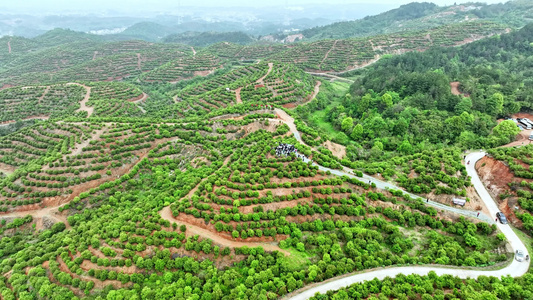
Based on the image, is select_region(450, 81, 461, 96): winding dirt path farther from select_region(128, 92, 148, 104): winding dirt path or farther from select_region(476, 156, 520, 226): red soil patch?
select_region(128, 92, 148, 104): winding dirt path

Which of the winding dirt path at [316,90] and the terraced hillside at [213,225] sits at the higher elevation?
the winding dirt path at [316,90]

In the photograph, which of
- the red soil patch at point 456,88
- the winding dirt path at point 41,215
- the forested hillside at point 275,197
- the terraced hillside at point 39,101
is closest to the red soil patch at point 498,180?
the forested hillside at point 275,197

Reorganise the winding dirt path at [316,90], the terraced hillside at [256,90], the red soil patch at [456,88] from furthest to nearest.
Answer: the winding dirt path at [316,90] < the terraced hillside at [256,90] < the red soil patch at [456,88]

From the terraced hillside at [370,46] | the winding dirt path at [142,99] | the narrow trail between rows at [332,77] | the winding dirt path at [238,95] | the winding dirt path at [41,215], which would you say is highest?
the terraced hillside at [370,46]

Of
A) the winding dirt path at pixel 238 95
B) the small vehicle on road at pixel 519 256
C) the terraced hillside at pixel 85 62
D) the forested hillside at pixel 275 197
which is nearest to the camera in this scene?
the forested hillside at pixel 275 197

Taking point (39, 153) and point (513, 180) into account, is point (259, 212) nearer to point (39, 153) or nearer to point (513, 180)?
point (513, 180)

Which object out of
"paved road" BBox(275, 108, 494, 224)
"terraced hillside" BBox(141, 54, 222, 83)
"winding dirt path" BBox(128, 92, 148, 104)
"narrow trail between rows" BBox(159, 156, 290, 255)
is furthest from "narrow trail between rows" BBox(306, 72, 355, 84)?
"narrow trail between rows" BBox(159, 156, 290, 255)

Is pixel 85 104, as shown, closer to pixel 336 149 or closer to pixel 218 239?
pixel 218 239

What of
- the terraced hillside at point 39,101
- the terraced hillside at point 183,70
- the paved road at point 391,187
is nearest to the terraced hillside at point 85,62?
the terraced hillside at point 183,70

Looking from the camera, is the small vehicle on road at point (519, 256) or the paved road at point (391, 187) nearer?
the small vehicle on road at point (519, 256)

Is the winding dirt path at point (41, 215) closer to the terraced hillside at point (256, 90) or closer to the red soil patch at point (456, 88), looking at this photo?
the terraced hillside at point (256, 90)

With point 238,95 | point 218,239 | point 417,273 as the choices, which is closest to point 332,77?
point 238,95
